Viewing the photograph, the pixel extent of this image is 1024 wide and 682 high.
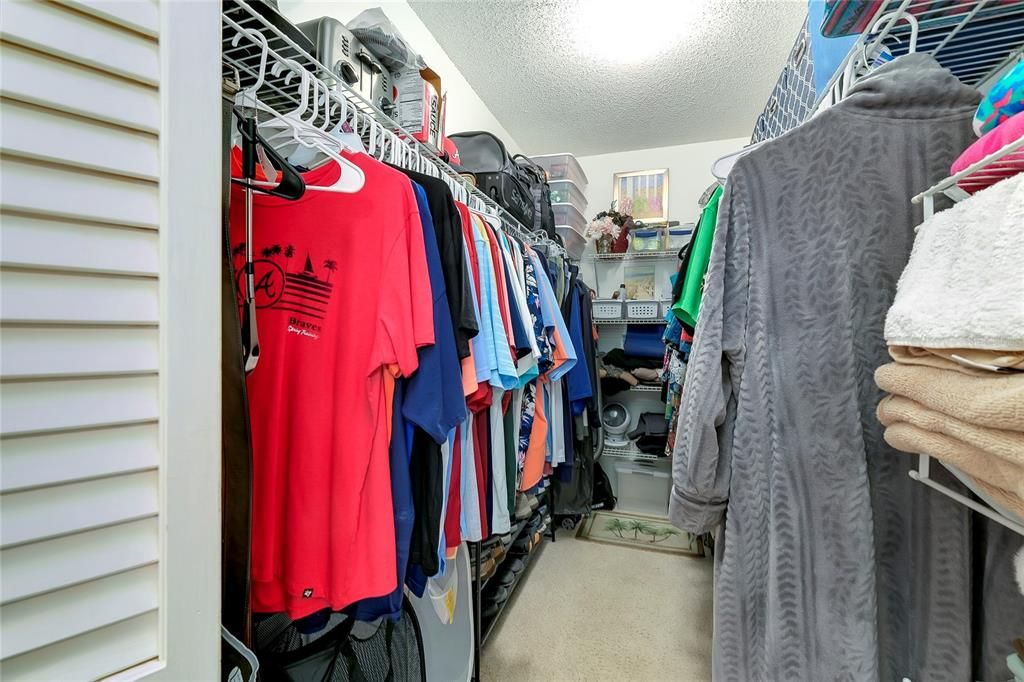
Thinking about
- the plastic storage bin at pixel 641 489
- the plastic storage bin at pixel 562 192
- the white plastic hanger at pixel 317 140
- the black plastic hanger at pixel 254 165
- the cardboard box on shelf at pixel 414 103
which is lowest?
the plastic storage bin at pixel 641 489

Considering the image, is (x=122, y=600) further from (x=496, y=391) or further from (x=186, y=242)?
(x=496, y=391)

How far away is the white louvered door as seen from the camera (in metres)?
0.29

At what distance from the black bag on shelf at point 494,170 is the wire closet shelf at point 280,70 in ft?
1.51

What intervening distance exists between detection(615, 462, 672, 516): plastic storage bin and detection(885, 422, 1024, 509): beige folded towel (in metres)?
2.48

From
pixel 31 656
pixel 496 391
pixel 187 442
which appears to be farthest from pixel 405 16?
pixel 31 656

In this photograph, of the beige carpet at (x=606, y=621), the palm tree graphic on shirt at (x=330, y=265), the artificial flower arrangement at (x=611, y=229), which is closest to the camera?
the palm tree graphic on shirt at (x=330, y=265)

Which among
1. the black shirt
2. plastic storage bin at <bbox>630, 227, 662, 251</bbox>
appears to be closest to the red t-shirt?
the black shirt

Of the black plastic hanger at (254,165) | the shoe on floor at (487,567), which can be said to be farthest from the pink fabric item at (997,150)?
the shoe on floor at (487,567)

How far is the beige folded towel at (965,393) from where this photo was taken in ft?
1.27

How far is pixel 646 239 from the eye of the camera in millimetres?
2867

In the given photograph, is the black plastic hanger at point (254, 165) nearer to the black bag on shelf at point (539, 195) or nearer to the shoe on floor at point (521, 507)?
the shoe on floor at point (521, 507)

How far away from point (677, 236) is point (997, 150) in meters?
2.50

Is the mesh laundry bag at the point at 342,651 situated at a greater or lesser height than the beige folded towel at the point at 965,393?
lesser

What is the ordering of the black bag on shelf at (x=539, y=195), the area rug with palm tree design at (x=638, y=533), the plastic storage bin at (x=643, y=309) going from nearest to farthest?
1. the black bag on shelf at (x=539, y=195)
2. the area rug with palm tree design at (x=638, y=533)
3. the plastic storage bin at (x=643, y=309)
